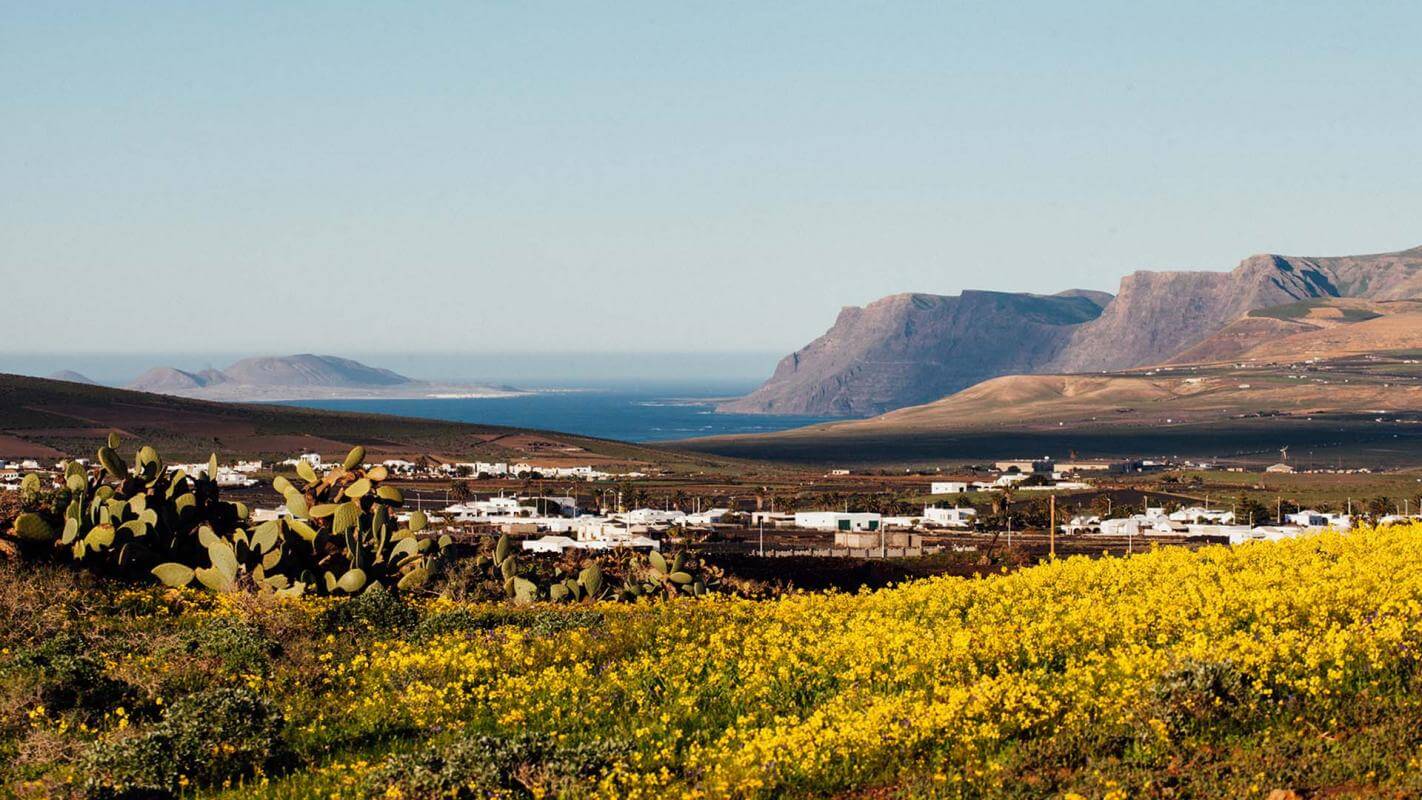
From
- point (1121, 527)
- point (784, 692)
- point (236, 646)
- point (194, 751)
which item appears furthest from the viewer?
point (1121, 527)

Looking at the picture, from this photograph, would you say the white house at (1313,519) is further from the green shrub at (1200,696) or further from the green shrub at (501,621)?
the green shrub at (1200,696)

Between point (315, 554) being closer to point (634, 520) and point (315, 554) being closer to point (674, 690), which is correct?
point (674, 690)

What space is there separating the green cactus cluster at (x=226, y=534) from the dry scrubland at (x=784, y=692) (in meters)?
4.72

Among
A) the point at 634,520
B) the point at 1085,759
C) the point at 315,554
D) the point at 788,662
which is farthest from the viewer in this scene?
the point at 634,520

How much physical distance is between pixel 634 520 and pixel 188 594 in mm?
73451

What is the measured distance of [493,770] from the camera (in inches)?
467

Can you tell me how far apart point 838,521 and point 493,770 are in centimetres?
9270

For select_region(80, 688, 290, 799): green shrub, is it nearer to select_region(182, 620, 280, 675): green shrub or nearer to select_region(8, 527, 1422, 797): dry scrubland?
select_region(8, 527, 1422, 797): dry scrubland

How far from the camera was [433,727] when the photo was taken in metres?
15.0

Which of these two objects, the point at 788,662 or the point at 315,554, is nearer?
the point at 788,662

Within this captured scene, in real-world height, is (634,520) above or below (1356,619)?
below

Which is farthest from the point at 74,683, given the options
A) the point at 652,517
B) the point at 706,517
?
the point at 706,517

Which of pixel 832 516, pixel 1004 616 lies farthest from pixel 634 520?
pixel 1004 616

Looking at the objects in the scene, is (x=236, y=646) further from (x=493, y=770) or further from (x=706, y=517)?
(x=706, y=517)
